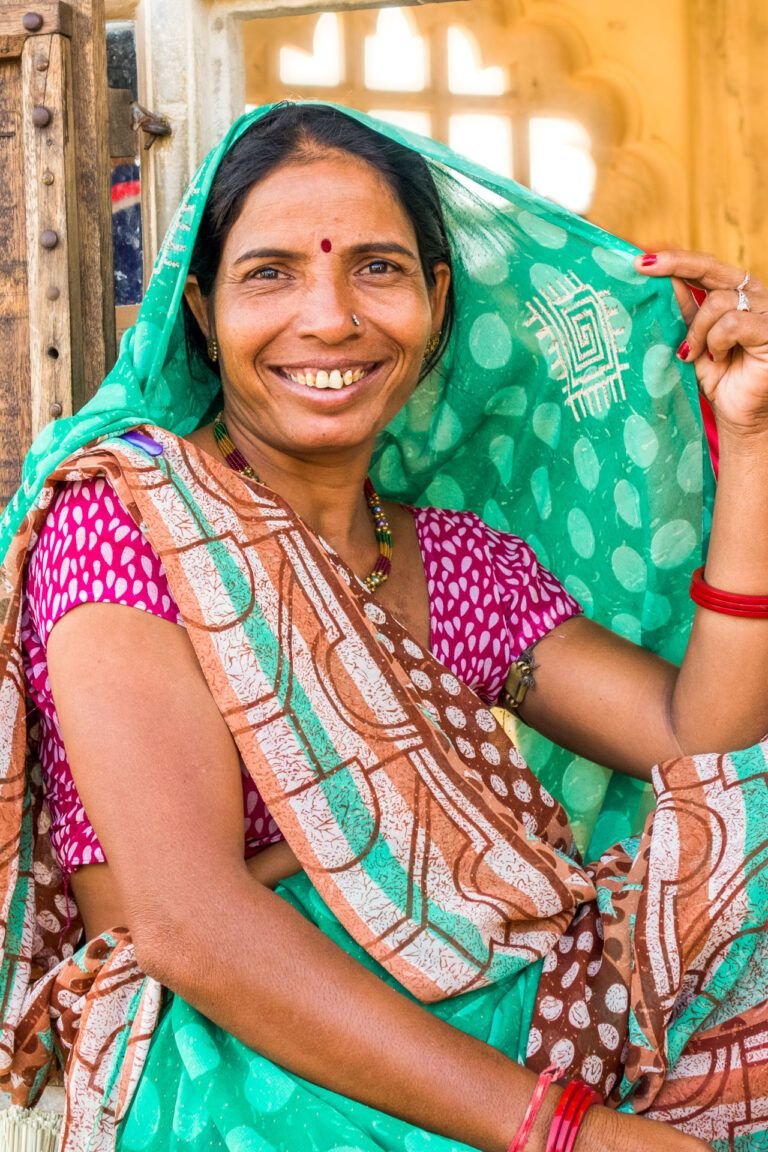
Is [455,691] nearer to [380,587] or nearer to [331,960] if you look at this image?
[380,587]

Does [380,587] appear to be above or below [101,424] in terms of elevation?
below

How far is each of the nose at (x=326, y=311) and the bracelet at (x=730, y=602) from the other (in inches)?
23.3

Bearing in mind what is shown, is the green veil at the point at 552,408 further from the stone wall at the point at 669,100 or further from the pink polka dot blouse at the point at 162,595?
the stone wall at the point at 669,100

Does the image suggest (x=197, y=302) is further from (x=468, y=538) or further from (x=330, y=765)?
(x=330, y=765)

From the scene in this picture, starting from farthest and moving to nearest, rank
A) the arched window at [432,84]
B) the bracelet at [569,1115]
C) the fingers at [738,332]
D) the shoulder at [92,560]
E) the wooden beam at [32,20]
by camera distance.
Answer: the arched window at [432,84]
the wooden beam at [32,20]
the fingers at [738,332]
the shoulder at [92,560]
the bracelet at [569,1115]

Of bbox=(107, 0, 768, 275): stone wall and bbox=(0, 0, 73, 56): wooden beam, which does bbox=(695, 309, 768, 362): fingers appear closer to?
bbox=(0, 0, 73, 56): wooden beam

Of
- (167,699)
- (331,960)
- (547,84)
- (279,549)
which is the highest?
(547,84)

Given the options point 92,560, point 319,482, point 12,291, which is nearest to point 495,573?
point 319,482

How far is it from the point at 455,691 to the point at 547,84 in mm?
2699

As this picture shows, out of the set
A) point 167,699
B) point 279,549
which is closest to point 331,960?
point 167,699

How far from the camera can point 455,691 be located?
1854 mm

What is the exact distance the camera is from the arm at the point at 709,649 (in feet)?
6.05

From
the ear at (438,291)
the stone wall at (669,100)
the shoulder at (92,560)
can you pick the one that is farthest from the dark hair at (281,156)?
the stone wall at (669,100)

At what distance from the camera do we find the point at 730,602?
6.26 feet
